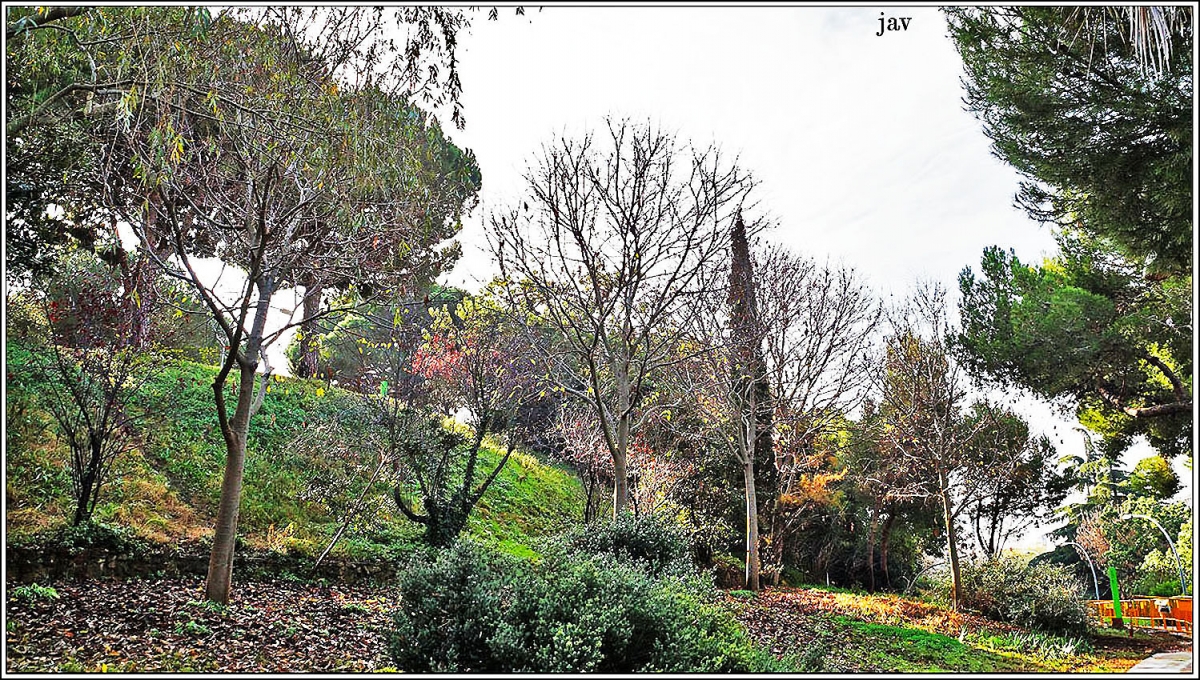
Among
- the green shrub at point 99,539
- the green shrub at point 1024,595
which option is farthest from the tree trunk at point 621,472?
the green shrub at point 1024,595

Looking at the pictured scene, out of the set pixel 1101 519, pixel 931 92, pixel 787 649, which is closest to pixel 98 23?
pixel 787 649

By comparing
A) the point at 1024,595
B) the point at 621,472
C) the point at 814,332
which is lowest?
the point at 1024,595

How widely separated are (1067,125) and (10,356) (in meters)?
10.1

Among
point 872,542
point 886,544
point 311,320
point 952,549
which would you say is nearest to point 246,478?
point 311,320

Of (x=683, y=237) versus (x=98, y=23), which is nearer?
(x=98, y=23)

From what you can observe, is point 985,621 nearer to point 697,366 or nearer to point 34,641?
point 697,366

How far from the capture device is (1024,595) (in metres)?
8.44

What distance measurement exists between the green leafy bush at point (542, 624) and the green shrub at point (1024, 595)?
6.28m

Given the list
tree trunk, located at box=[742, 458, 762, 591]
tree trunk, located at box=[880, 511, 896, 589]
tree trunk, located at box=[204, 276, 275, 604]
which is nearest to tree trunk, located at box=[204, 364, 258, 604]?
tree trunk, located at box=[204, 276, 275, 604]

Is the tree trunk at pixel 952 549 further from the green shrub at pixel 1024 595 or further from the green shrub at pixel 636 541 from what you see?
the green shrub at pixel 636 541

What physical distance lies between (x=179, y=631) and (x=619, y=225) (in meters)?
4.83

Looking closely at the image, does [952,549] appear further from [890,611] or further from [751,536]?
[751,536]

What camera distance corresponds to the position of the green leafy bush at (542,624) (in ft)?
10.5

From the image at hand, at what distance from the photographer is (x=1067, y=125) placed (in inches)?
256
